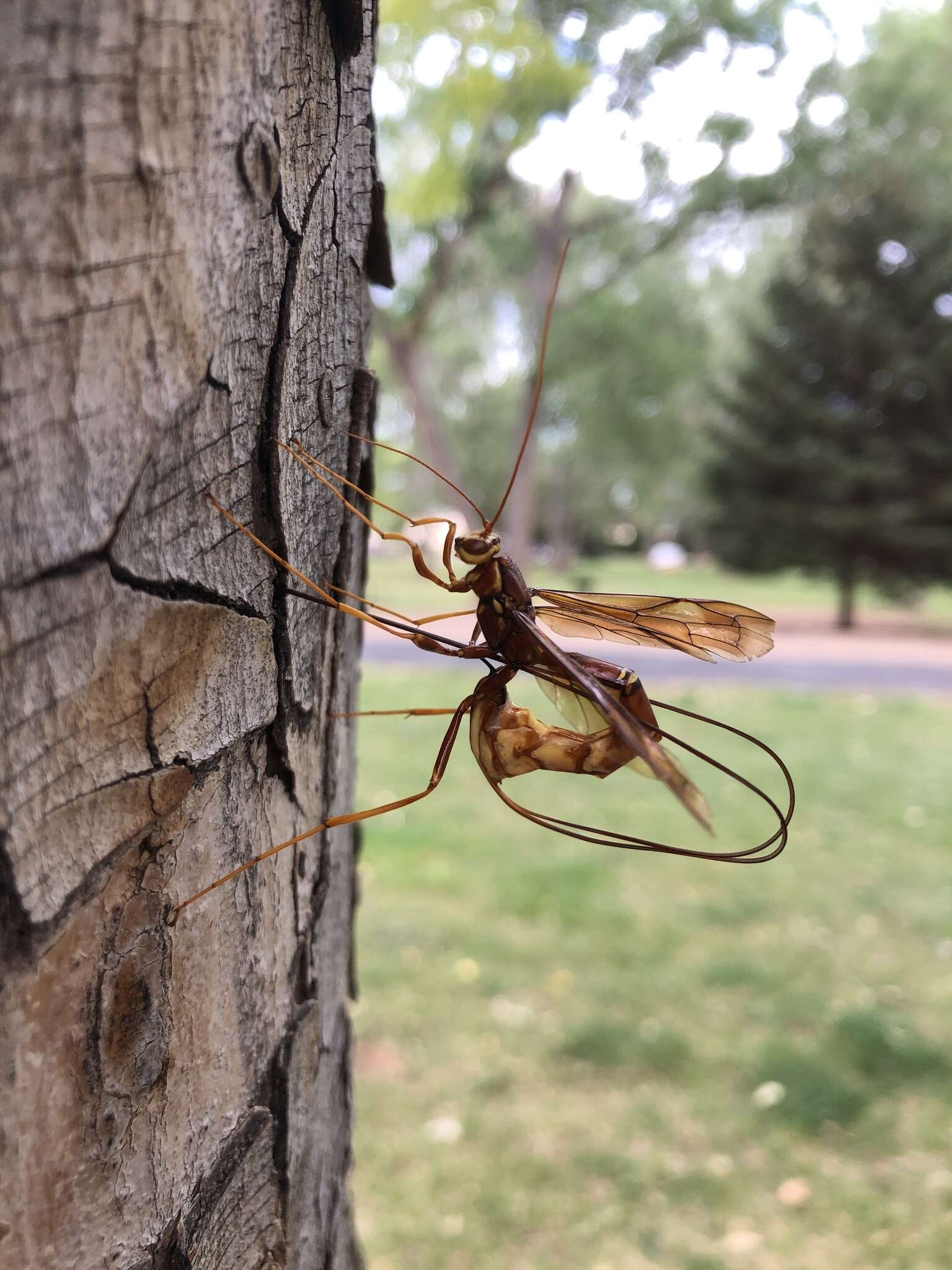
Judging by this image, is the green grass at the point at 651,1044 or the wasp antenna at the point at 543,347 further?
the green grass at the point at 651,1044

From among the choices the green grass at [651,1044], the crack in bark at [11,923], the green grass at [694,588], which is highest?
the crack in bark at [11,923]

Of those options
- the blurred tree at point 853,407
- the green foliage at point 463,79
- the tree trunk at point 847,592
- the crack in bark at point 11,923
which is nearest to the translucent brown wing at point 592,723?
the crack in bark at point 11,923

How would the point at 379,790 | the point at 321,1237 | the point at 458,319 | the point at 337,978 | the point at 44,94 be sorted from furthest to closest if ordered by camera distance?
the point at 458,319 < the point at 379,790 < the point at 337,978 < the point at 321,1237 < the point at 44,94

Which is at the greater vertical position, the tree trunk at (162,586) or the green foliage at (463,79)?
the green foliage at (463,79)

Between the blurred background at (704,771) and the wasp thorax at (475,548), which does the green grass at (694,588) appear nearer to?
the blurred background at (704,771)

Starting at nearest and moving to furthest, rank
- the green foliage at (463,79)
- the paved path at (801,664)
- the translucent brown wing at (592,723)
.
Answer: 1. the translucent brown wing at (592,723)
2. the green foliage at (463,79)
3. the paved path at (801,664)

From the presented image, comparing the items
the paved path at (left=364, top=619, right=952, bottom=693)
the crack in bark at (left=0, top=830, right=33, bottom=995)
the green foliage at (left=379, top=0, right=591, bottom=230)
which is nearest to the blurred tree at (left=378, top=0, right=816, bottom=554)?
the green foliage at (left=379, top=0, right=591, bottom=230)

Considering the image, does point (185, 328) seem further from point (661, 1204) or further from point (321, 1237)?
point (661, 1204)

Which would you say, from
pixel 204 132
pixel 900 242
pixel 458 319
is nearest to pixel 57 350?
pixel 204 132
